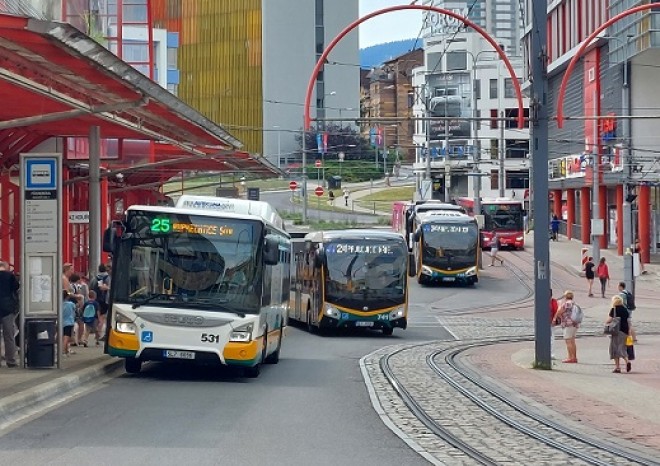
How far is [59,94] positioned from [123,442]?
300 inches

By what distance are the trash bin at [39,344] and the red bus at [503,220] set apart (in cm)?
5131

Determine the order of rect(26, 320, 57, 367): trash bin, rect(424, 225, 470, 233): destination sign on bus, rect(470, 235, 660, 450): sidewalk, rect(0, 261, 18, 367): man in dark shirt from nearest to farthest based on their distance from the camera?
rect(470, 235, 660, 450): sidewalk < rect(0, 261, 18, 367): man in dark shirt < rect(26, 320, 57, 367): trash bin < rect(424, 225, 470, 233): destination sign on bus

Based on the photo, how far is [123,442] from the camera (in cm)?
1272

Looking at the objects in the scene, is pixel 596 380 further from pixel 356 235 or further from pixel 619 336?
pixel 356 235

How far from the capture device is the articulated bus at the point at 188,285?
65.5 ft

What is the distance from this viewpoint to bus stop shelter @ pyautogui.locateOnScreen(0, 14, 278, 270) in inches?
590

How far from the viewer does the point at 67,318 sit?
2227 centimetres

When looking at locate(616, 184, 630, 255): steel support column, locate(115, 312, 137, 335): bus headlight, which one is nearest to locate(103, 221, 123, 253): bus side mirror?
locate(115, 312, 137, 335): bus headlight

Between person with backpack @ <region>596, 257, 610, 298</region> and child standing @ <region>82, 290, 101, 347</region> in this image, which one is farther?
person with backpack @ <region>596, 257, 610, 298</region>

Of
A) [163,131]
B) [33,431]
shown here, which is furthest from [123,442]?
[163,131]

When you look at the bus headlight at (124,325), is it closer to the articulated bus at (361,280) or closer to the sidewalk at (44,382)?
the sidewalk at (44,382)

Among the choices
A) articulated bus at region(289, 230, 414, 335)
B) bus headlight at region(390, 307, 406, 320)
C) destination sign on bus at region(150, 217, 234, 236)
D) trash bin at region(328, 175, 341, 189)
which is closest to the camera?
destination sign on bus at region(150, 217, 234, 236)

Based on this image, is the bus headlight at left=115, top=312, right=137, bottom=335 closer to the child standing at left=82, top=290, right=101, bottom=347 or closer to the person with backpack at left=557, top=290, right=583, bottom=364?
the child standing at left=82, top=290, right=101, bottom=347

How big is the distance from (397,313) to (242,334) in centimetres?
1565
